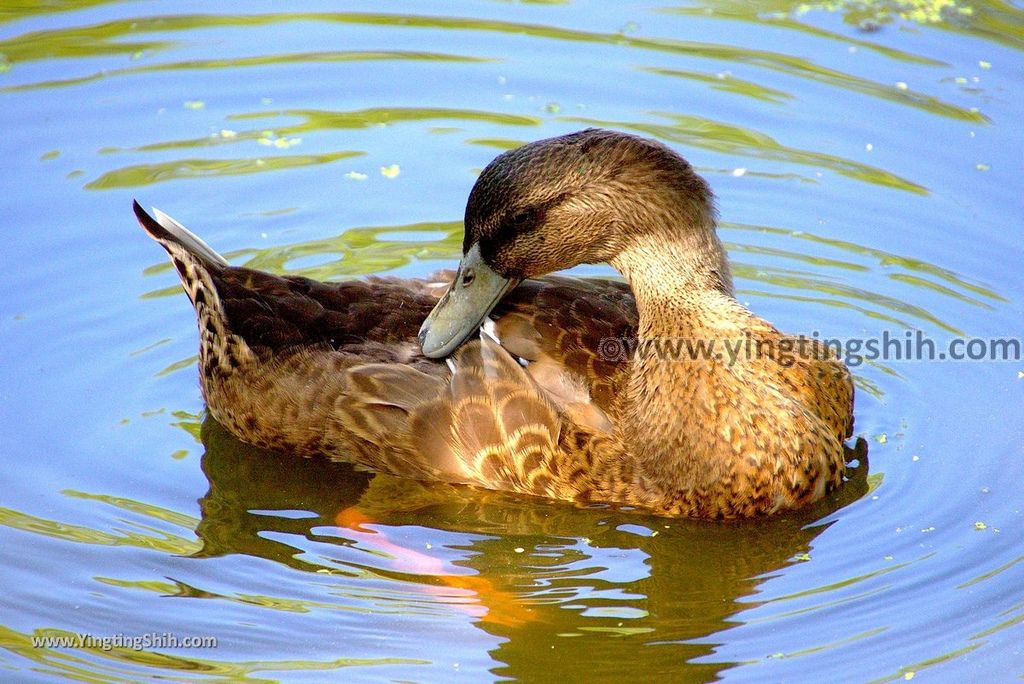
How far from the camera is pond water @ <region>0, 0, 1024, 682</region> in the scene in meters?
5.38

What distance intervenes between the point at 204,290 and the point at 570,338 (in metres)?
1.77

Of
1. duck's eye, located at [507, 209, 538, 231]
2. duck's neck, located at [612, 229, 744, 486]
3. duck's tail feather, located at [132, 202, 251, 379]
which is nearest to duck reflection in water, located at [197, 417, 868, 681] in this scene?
duck's neck, located at [612, 229, 744, 486]

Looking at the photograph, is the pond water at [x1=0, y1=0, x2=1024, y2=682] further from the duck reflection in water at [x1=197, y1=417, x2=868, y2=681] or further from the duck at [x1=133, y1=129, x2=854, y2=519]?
the duck at [x1=133, y1=129, x2=854, y2=519]

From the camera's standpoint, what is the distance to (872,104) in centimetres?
920

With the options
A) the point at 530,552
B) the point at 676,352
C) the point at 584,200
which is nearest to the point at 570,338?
the point at 676,352

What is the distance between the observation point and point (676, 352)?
608cm

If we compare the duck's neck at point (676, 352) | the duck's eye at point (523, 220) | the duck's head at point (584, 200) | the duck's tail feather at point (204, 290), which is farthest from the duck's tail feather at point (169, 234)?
the duck's neck at point (676, 352)

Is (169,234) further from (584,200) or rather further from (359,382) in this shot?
(584,200)

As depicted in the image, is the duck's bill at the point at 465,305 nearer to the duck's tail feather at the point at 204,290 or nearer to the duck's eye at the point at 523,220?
the duck's eye at the point at 523,220

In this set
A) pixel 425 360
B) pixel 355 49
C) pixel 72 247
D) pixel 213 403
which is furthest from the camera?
pixel 355 49

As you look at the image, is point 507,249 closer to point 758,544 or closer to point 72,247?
point 758,544

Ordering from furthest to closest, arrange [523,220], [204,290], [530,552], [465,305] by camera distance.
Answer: [204,290] < [465,305] < [523,220] < [530,552]

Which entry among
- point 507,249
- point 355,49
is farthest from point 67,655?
point 355,49

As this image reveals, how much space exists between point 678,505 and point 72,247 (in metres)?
3.99
